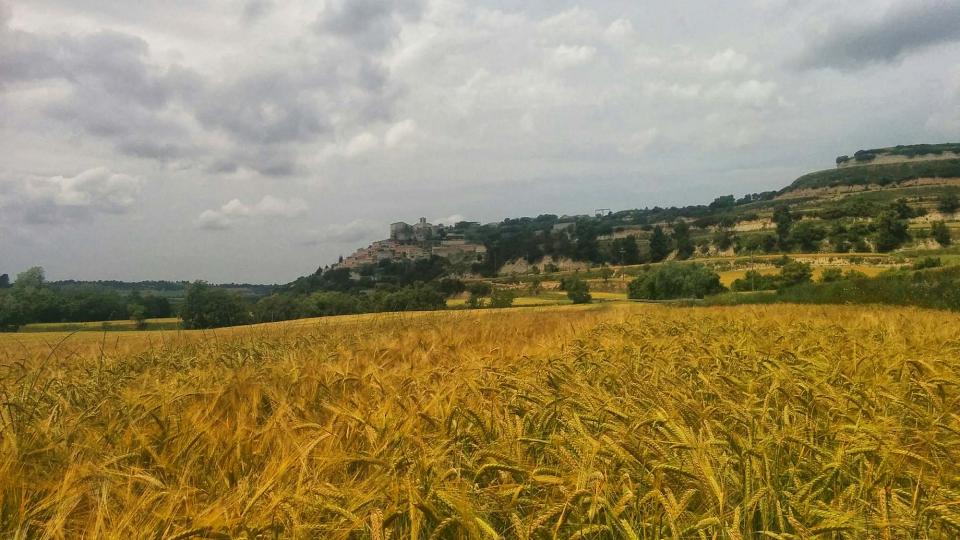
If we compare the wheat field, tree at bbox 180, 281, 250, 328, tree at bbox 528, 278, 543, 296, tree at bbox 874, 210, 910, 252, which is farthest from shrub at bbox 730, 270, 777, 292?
the wheat field

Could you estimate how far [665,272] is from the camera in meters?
68.2

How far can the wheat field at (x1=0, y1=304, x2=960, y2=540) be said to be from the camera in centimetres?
139

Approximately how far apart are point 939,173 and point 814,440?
7648 inches

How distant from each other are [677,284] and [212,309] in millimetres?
51872

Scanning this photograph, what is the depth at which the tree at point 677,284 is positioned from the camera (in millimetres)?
63344

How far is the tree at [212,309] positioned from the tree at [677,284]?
47.6 m

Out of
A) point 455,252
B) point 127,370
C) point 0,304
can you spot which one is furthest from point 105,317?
point 455,252

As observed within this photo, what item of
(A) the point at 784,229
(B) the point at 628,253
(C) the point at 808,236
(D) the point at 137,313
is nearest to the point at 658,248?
(B) the point at 628,253

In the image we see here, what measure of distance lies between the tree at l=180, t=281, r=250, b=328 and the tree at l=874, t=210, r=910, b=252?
9466cm

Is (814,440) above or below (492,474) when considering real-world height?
below

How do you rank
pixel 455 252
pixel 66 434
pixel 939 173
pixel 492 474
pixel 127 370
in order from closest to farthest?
pixel 492 474 < pixel 66 434 < pixel 127 370 < pixel 939 173 < pixel 455 252

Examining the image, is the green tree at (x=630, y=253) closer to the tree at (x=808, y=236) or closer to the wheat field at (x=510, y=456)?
the tree at (x=808, y=236)

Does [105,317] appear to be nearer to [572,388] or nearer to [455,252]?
[572,388]

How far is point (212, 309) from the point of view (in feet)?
115
